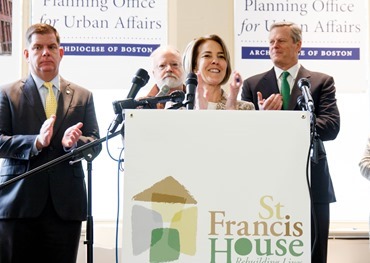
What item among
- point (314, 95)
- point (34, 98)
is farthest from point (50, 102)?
point (314, 95)

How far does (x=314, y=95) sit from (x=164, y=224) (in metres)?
1.81

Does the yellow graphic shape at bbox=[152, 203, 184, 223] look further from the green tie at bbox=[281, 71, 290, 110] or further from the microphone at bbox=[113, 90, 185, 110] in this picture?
the green tie at bbox=[281, 71, 290, 110]

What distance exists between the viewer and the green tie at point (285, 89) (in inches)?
136

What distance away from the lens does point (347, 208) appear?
4.66 metres

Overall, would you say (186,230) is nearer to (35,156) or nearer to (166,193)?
(166,193)

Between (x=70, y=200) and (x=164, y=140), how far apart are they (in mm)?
1442

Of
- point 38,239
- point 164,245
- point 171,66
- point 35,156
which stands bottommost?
point 38,239

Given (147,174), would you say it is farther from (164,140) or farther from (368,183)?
(368,183)

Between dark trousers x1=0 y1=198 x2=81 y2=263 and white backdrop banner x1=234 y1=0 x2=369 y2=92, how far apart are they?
208cm

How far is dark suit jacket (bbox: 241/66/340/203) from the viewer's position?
3.34 metres

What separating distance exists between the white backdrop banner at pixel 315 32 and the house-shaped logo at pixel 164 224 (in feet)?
9.40

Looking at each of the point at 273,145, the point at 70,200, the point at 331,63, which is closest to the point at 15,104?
the point at 70,200

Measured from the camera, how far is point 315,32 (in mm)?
4750

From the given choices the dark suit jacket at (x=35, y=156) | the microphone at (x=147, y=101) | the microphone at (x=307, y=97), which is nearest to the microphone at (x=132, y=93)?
the microphone at (x=147, y=101)
